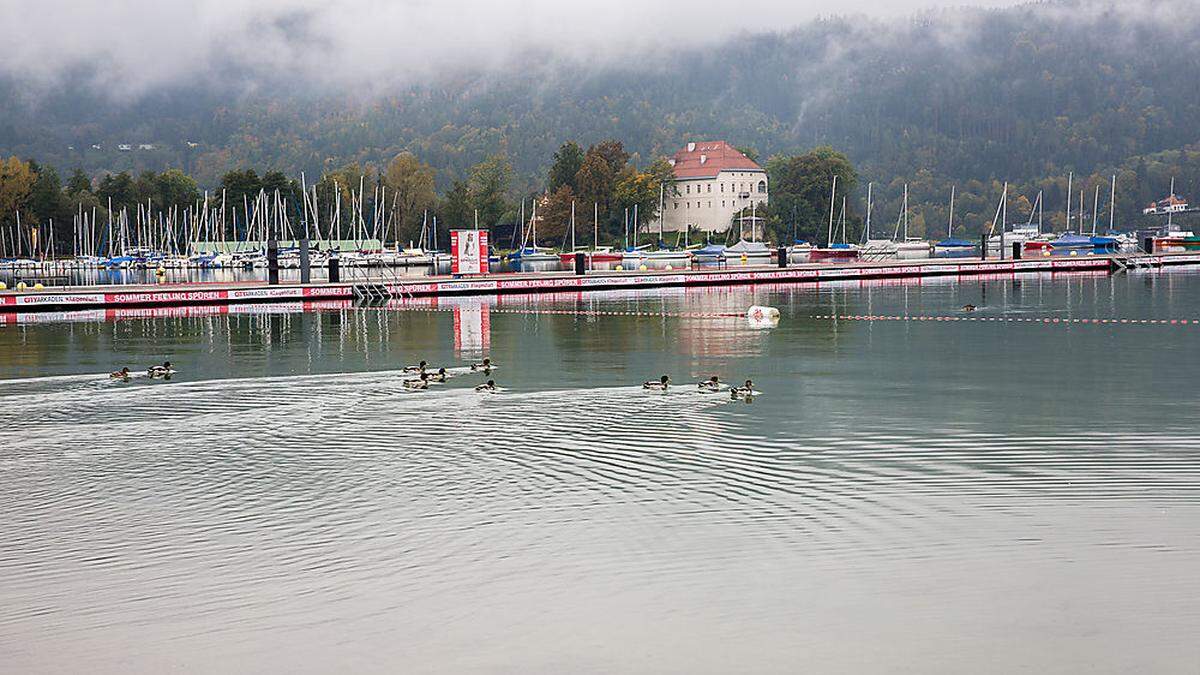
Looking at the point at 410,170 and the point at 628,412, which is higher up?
the point at 410,170

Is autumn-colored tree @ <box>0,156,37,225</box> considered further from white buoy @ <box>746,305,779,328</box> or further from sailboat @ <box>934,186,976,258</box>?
white buoy @ <box>746,305,779,328</box>

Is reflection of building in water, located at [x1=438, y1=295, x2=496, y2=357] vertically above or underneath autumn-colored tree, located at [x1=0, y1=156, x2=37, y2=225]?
underneath

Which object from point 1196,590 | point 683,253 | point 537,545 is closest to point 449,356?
point 537,545

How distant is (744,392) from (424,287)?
111 ft

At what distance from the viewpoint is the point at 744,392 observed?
17297mm

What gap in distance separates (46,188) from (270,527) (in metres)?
164

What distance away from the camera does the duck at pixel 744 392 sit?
17062mm

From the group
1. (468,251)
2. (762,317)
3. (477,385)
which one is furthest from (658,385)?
(468,251)

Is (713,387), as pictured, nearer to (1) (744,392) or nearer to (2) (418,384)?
(1) (744,392)

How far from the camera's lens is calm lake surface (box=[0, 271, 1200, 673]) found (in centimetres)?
715

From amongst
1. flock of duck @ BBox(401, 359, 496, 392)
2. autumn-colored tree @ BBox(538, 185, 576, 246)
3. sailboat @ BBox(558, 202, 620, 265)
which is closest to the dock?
flock of duck @ BBox(401, 359, 496, 392)

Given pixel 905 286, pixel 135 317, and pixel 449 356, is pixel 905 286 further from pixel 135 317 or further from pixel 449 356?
pixel 449 356

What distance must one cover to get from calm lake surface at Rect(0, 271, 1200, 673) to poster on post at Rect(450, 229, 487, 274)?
37.9 metres

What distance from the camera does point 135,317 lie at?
37.9m
